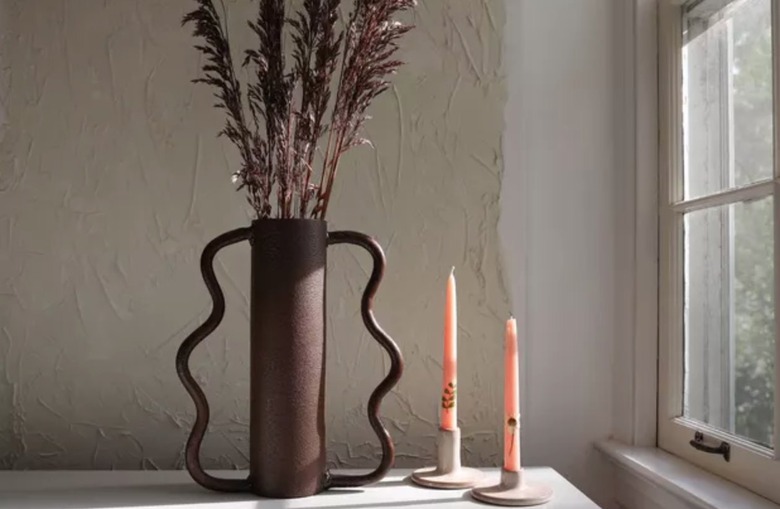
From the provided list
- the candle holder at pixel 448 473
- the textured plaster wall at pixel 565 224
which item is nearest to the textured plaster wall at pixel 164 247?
the textured plaster wall at pixel 565 224

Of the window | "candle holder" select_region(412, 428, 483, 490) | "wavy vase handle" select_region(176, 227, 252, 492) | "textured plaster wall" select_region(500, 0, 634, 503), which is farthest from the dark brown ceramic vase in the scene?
the window

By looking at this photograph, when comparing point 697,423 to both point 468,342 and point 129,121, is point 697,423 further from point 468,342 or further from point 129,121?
point 129,121

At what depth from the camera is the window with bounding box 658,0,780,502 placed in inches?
35.7

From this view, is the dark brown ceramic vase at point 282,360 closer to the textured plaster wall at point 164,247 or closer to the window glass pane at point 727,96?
the textured plaster wall at point 164,247

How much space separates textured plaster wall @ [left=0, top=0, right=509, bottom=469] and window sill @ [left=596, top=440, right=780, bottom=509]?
0.61ft

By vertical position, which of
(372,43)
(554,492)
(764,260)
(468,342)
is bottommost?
(554,492)

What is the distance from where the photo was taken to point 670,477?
966 mm

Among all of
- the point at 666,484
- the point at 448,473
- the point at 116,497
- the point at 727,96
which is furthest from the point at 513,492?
the point at 727,96

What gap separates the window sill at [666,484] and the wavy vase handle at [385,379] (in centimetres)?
32

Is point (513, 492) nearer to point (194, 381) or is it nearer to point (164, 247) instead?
point (194, 381)

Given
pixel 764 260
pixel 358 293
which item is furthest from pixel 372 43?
pixel 764 260

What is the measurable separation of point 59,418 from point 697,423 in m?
0.86

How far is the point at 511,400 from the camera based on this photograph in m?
0.89

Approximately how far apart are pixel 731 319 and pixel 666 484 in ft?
0.70
